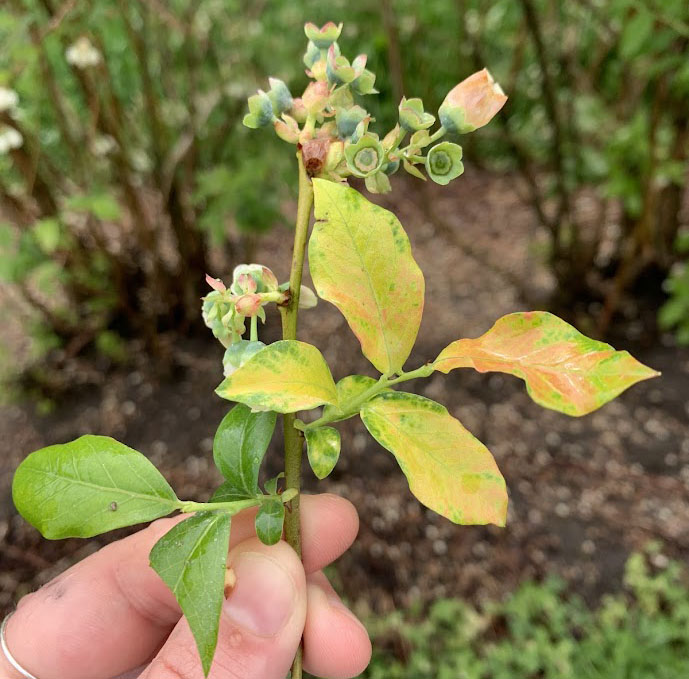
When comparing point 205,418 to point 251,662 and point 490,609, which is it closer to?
point 490,609

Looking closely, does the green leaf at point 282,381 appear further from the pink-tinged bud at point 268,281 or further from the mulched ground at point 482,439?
the mulched ground at point 482,439

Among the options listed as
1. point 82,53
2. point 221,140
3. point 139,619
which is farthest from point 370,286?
point 221,140

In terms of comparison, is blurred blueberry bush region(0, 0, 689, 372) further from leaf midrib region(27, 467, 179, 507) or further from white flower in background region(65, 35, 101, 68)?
leaf midrib region(27, 467, 179, 507)

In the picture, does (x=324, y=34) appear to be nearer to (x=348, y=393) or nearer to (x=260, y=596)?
(x=348, y=393)

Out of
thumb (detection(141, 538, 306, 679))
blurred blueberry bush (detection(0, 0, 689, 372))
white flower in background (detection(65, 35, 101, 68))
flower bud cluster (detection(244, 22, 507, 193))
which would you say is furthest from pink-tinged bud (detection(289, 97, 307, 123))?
white flower in background (detection(65, 35, 101, 68))

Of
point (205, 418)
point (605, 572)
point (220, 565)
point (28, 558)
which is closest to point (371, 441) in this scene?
point (205, 418)

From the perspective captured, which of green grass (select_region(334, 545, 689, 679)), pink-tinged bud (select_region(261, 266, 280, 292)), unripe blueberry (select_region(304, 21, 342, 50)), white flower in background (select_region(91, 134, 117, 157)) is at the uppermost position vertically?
unripe blueberry (select_region(304, 21, 342, 50))

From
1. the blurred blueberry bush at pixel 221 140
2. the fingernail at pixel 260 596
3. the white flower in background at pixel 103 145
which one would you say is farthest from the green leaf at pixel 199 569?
the white flower in background at pixel 103 145
